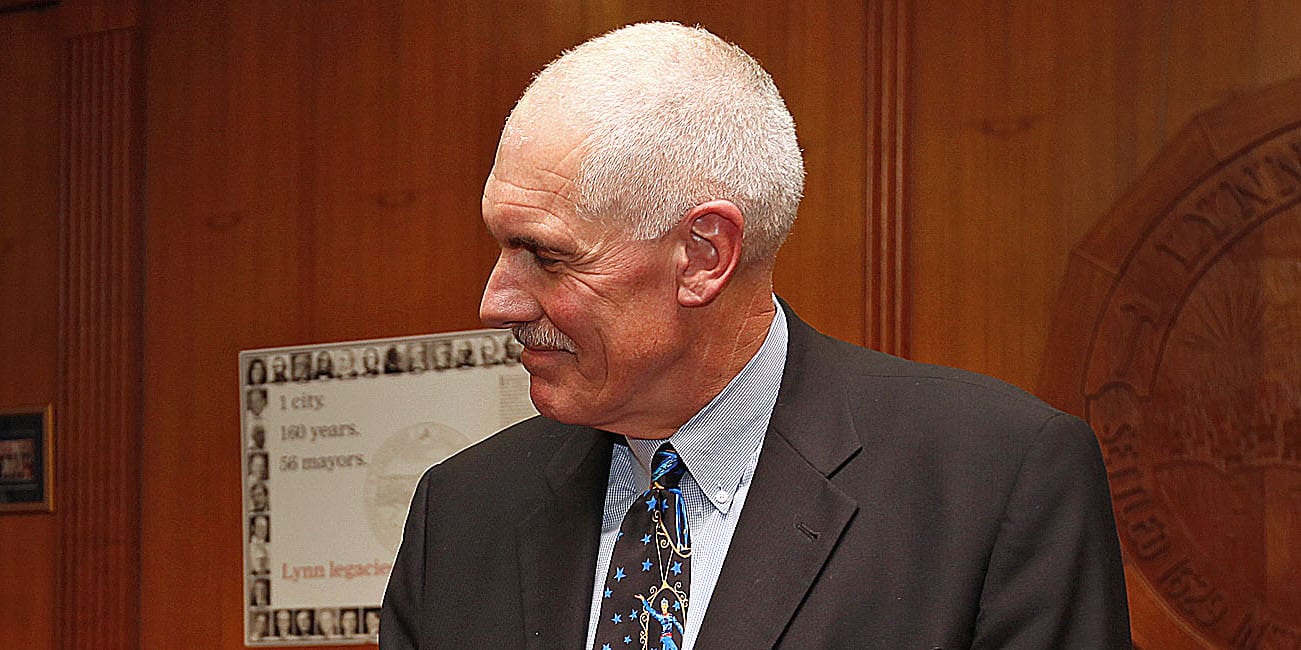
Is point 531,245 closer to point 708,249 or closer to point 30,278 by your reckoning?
point 708,249

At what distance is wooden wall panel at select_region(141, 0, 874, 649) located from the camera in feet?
11.5

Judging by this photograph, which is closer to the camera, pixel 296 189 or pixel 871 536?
pixel 871 536

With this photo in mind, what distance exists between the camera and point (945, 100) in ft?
9.85

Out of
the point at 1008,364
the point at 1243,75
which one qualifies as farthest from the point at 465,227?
the point at 1243,75

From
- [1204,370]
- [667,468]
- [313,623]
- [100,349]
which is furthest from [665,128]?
[100,349]

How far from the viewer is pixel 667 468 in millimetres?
1552

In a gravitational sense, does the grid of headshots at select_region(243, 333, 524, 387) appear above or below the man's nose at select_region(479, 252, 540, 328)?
above

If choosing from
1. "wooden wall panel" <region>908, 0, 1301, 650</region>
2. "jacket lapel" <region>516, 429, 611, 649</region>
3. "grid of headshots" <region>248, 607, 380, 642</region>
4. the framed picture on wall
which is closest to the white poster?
"grid of headshots" <region>248, 607, 380, 642</region>

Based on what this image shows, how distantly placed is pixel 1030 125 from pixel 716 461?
158cm

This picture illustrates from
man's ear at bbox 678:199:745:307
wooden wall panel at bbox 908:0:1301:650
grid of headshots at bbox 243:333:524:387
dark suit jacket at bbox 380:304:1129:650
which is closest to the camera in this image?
dark suit jacket at bbox 380:304:1129:650

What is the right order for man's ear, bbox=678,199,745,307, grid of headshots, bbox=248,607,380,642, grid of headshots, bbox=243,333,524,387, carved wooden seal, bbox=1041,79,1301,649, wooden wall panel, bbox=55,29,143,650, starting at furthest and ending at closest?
wooden wall panel, bbox=55,29,143,650 → grid of headshots, bbox=248,607,380,642 → grid of headshots, bbox=243,333,524,387 → carved wooden seal, bbox=1041,79,1301,649 → man's ear, bbox=678,199,745,307

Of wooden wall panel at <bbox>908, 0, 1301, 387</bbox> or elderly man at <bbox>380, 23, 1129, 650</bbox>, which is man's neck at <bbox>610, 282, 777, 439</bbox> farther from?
wooden wall panel at <bbox>908, 0, 1301, 387</bbox>

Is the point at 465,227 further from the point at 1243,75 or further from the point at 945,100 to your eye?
the point at 1243,75

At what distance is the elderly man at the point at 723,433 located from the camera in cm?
140
